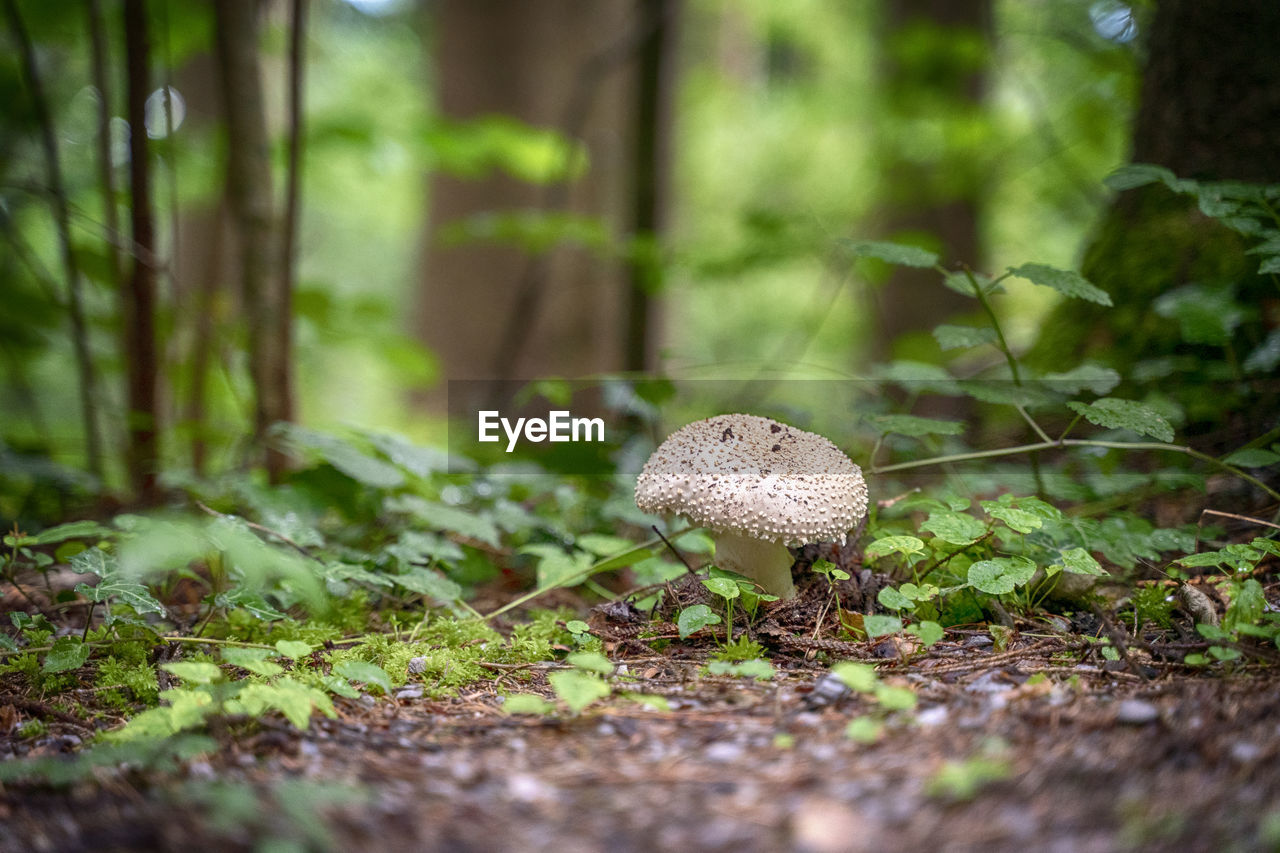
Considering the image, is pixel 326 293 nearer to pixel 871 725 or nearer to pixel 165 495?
pixel 165 495

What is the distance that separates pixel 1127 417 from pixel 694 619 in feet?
3.87

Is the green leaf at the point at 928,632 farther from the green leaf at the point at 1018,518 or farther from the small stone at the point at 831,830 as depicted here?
the small stone at the point at 831,830

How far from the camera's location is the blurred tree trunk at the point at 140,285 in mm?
3035

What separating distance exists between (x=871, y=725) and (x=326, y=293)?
365 cm

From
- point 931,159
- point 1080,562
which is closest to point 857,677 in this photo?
point 1080,562

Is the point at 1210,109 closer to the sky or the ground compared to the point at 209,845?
closer to the sky

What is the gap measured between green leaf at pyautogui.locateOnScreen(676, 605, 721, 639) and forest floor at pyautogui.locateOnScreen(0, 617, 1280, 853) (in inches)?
6.9

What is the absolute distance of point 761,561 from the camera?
81.8 inches

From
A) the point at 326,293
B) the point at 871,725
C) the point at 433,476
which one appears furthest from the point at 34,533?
the point at 871,725

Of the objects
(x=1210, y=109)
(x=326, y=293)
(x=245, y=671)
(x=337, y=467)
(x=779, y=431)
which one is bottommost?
(x=245, y=671)

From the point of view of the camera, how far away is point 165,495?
326cm

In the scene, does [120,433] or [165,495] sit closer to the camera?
[165,495]

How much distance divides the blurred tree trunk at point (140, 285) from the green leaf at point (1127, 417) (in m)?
3.01

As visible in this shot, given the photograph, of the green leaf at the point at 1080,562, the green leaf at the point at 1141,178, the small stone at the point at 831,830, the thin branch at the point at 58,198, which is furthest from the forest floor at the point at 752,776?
the thin branch at the point at 58,198
